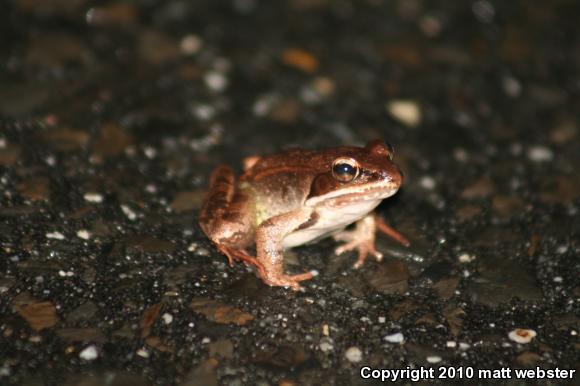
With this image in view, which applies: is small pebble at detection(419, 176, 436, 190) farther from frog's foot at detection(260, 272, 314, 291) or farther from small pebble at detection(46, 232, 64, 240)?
small pebble at detection(46, 232, 64, 240)

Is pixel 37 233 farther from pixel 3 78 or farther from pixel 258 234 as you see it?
pixel 3 78

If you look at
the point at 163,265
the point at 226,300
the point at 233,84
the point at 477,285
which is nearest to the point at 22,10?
the point at 233,84

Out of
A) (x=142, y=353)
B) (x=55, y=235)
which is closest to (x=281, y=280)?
(x=142, y=353)

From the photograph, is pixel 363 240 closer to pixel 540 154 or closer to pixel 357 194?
pixel 357 194

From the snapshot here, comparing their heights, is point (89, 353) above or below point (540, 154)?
below

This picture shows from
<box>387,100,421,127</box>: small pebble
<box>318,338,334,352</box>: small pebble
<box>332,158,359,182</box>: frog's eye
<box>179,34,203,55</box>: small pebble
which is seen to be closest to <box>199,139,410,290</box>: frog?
<box>332,158,359,182</box>: frog's eye
